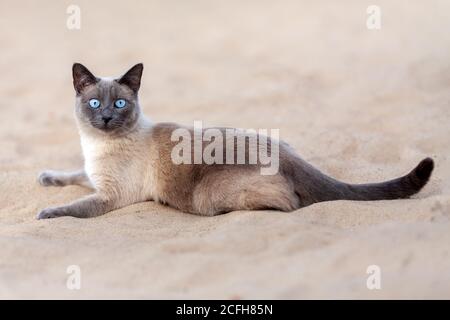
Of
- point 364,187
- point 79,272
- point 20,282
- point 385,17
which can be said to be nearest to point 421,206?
point 364,187

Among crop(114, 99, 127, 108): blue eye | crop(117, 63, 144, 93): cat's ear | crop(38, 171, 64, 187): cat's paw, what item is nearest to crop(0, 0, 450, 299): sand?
crop(38, 171, 64, 187): cat's paw

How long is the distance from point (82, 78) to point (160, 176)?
79 cm

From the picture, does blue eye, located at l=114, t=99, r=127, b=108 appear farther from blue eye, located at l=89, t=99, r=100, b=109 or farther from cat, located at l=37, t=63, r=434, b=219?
blue eye, located at l=89, t=99, r=100, b=109

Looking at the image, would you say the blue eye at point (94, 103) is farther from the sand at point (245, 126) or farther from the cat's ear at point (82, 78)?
the sand at point (245, 126)

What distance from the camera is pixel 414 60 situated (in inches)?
255

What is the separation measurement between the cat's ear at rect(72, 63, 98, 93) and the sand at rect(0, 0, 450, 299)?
71 cm

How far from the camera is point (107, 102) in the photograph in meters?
A: 4.01

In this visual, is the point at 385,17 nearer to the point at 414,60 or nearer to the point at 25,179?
the point at 414,60

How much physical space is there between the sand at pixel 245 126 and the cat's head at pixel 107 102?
501 millimetres

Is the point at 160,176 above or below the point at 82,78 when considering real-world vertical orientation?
below

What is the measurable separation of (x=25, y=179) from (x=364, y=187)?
2306mm

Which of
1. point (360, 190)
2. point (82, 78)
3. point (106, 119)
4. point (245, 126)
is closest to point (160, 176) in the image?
point (106, 119)

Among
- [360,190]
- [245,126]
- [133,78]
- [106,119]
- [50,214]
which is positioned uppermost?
[133,78]

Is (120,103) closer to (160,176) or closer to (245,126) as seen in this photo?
(160,176)
